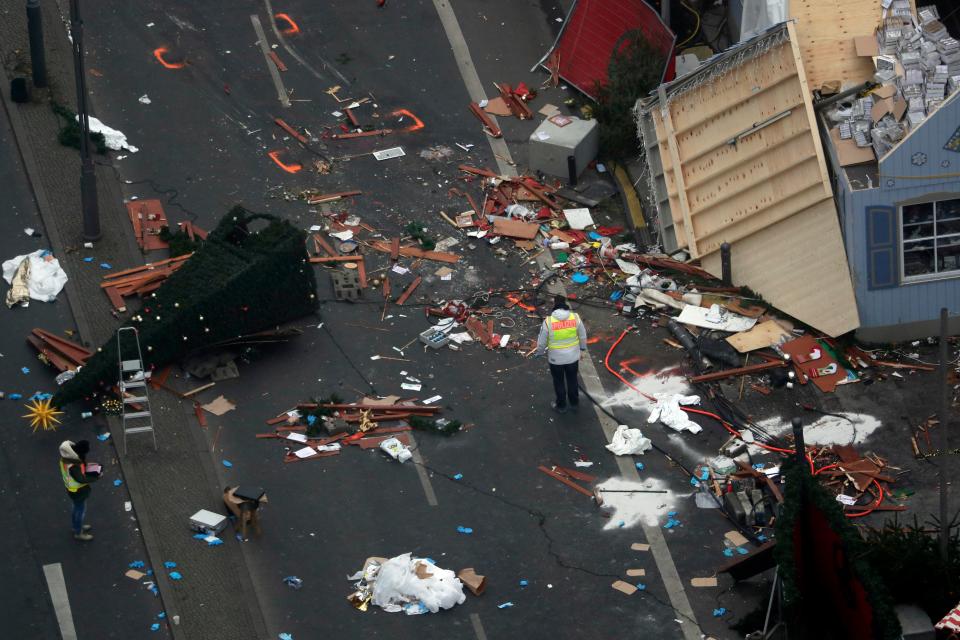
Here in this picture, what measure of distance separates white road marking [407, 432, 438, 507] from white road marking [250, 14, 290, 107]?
852cm

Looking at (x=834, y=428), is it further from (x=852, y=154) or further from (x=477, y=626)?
(x=477, y=626)

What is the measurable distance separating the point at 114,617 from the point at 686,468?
23.9 ft

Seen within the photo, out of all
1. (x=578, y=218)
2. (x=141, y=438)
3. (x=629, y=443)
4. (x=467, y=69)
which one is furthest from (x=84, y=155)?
(x=629, y=443)

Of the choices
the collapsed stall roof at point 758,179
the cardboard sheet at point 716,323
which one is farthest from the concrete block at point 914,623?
the cardboard sheet at point 716,323

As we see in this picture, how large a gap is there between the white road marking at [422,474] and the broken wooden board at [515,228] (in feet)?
15.4

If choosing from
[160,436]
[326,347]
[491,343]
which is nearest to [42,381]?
[160,436]

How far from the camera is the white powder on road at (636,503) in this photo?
64.8 ft

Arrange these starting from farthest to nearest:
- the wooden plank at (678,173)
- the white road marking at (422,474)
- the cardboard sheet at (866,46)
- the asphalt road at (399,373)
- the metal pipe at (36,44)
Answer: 1. the metal pipe at (36,44)
2. the wooden plank at (678,173)
3. the cardboard sheet at (866,46)
4. the white road marking at (422,474)
5. the asphalt road at (399,373)

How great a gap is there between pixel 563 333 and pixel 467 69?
29.2 ft

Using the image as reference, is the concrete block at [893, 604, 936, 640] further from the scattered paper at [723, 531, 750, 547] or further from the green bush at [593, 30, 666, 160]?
the green bush at [593, 30, 666, 160]

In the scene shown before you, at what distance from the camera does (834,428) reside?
68.6ft

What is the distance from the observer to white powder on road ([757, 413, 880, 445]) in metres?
20.8

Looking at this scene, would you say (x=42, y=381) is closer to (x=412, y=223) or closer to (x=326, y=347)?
(x=326, y=347)

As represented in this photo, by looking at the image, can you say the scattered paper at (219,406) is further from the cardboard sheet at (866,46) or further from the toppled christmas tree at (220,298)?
the cardboard sheet at (866,46)
